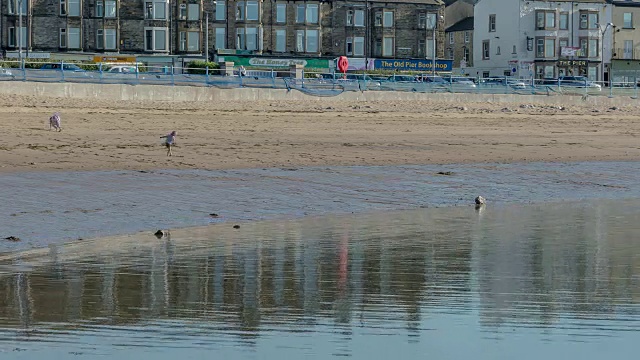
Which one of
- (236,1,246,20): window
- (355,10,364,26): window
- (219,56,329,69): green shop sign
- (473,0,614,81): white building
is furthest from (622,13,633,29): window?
(236,1,246,20): window

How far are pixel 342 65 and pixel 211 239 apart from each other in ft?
202

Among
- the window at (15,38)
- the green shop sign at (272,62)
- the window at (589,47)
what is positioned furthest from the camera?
the window at (589,47)

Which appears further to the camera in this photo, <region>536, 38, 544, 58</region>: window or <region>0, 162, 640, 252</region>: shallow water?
<region>536, 38, 544, 58</region>: window

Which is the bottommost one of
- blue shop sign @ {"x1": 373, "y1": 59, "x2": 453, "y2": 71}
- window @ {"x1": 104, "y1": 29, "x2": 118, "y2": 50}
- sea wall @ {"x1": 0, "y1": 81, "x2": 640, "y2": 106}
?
sea wall @ {"x1": 0, "y1": 81, "x2": 640, "y2": 106}

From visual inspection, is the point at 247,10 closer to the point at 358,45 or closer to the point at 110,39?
the point at 358,45

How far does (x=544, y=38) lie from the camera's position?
92.8m

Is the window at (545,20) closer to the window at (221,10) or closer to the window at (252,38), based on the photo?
the window at (252,38)

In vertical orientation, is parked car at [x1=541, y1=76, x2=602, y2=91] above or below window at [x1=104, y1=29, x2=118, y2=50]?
below

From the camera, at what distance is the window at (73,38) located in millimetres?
82062

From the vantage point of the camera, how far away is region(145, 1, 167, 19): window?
83312 millimetres

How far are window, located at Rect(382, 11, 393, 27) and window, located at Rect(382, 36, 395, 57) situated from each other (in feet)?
3.29

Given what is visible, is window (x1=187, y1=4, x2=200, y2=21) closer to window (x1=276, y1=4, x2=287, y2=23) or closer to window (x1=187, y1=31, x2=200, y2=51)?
window (x1=187, y1=31, x2=200, y2=51)

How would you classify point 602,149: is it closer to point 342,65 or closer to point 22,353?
point 22,353

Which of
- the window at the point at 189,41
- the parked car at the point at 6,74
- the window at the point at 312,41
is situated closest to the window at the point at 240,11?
the window at the point at 189,41
